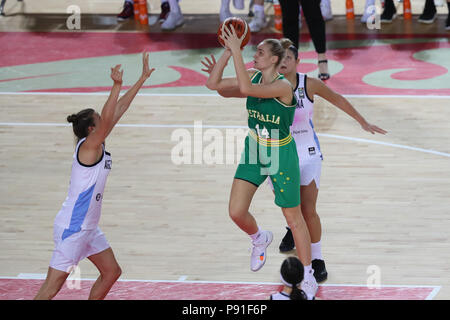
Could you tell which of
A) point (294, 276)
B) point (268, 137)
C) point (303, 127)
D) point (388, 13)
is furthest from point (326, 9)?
point (294, 276)

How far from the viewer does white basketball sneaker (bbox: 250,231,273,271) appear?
21.4 feet

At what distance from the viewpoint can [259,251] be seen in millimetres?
6539

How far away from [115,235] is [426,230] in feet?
9.31

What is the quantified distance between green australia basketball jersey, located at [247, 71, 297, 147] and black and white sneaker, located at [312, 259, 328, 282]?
1.19 metres

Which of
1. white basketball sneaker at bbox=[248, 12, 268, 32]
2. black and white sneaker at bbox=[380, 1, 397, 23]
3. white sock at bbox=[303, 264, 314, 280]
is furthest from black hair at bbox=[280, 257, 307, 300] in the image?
black and white sneaker at bbox=[380, 1, 397, 23]

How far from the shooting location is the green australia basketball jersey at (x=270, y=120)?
5.88 metres

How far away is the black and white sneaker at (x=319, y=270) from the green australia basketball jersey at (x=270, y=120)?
3.90 feet

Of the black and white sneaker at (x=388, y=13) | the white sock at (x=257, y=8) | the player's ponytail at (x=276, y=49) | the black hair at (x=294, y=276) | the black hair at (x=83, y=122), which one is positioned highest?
the player's ponytail at (x=276, y=49)

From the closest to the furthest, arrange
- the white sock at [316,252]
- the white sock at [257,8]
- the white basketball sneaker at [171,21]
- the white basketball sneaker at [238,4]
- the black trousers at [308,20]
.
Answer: the white sock at [316,252] → the black trousers at [308,20] → the white sock at [257,8] → the white basketball sneaker at [171,21] → the white basketball sneaker at [238,4]

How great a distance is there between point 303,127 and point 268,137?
0.58 m

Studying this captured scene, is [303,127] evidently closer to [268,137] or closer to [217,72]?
[268,137]

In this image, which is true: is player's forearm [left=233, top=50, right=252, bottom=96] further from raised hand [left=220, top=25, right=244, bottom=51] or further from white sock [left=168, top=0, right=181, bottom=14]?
white sock [left=168, top=0, right=181, bottom=14]

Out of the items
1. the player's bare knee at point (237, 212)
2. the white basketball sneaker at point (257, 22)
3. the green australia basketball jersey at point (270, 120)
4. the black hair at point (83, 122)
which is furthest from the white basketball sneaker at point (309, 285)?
the white basketball sneaker at point (257, 22)

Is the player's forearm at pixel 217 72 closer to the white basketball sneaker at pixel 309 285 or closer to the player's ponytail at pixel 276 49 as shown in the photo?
the player's ponytail at pixel 276 49
